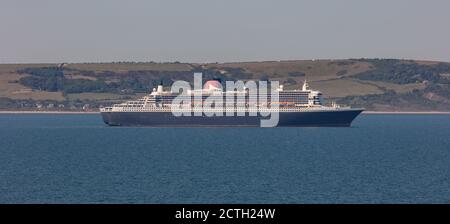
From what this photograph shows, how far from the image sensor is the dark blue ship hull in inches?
4291

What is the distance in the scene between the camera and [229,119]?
113688mm

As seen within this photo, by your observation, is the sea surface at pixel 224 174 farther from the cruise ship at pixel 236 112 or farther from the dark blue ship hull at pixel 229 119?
the cruise ship at pixel 236 112

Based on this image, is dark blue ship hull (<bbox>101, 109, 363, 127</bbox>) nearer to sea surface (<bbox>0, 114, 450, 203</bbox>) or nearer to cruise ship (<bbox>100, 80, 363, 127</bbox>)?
cruise ship (<bbox>100, 80, 363, 127</bbox>)

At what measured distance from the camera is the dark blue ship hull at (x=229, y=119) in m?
109

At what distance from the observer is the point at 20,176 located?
4288 cm

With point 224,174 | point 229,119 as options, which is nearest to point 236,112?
point 229,119

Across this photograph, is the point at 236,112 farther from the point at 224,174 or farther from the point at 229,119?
the point at 224,174

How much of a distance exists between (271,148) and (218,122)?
46485mm

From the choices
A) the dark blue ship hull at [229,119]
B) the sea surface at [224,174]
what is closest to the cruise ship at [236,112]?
the dark blue ship hull at [229,119]

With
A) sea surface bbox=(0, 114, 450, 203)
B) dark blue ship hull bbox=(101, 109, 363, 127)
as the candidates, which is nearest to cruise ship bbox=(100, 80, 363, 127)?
dark blue ship hull bbox=(101, 109, 363, 127)

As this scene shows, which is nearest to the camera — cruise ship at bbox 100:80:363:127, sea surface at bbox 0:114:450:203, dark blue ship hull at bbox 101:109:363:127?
sea surface at bbox 0:114:450:203

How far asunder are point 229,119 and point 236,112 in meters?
1.31
